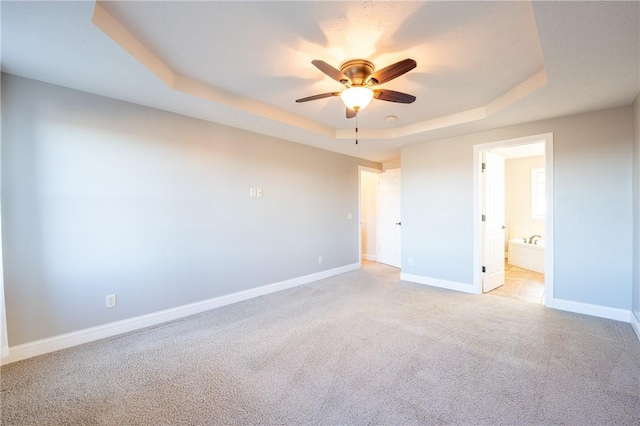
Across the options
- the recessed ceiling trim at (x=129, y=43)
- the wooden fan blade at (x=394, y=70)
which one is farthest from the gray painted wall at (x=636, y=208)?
the recessed ceiling trim at (x=129, y=43)

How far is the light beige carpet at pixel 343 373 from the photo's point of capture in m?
1.64

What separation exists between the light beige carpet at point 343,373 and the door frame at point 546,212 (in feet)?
1.78

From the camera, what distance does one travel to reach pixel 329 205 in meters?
4.95

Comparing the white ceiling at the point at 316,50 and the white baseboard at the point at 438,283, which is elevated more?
the white ceiling at the point at 316,50

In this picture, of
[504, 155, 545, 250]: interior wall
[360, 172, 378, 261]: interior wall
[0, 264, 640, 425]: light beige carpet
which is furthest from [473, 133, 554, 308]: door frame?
[504, 155, 545, 250]: interior wall

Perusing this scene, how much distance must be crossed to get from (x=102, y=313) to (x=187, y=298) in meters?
0.79

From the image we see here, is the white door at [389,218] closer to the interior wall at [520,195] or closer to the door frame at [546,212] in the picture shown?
the door frame at [546,212]

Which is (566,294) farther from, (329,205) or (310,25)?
(310,25)

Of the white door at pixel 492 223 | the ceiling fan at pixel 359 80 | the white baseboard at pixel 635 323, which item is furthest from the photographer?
the white door at pixel 492 223

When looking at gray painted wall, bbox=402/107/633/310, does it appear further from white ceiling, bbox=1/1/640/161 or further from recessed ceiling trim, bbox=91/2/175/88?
recessed ceiling trim, bbox=91/2/175/88

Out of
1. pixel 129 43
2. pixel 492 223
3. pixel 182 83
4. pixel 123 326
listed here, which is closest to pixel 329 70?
pixel 129 43

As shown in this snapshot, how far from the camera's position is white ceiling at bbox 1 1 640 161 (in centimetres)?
160

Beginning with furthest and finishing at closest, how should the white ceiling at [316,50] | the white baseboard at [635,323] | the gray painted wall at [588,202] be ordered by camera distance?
the gray painted wall at [588,202] → the white baseboard at [635,323] → the white ceiling at [316,50]

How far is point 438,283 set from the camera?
169 inches
